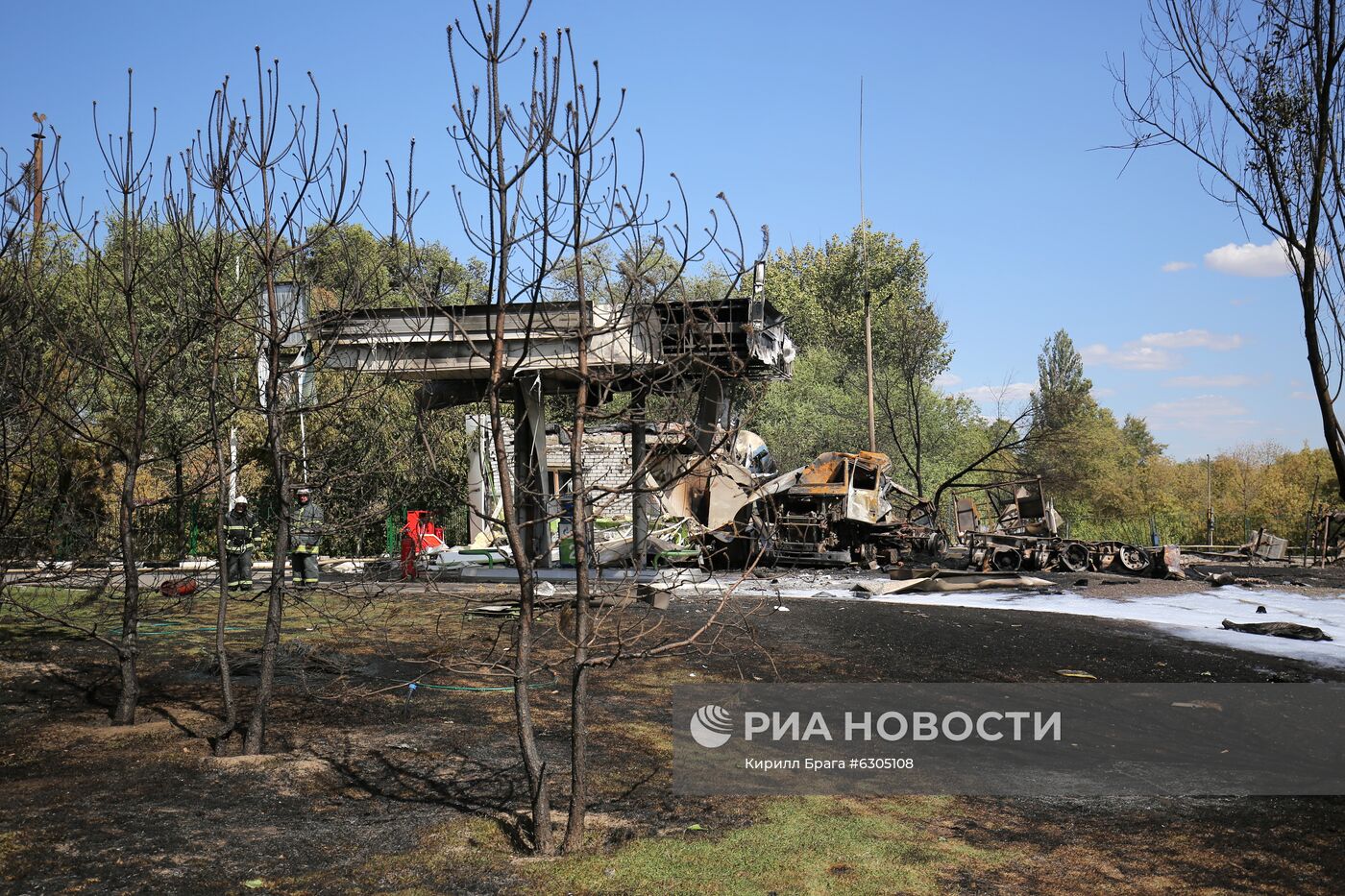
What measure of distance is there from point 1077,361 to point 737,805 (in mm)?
79969

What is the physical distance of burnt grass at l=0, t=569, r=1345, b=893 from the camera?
506cm

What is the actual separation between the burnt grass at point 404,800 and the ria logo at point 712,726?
1.04 ft

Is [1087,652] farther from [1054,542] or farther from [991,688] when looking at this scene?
[1054,542]

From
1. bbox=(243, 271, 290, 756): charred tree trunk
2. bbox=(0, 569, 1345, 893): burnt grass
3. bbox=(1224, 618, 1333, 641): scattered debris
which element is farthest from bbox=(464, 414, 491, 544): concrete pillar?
bbox=(1224, 618, 1333, 641): scattered debris

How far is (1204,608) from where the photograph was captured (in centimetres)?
1603

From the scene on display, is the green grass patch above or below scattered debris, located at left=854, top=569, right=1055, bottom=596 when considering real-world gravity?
below

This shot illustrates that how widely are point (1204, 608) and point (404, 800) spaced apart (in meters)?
13.9

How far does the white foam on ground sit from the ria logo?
15.6 feet

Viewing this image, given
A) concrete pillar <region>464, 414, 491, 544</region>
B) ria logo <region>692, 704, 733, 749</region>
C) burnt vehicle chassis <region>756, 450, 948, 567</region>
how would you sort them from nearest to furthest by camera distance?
ria logo <region>692, 704, 733, 749</region>, concrete pillar <region>464, 414, 491, 544</region>, burnt vehicle chassis <region>756, 450, 948, 567</region>

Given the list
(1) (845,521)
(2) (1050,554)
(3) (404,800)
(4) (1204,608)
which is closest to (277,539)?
(3) (404,800)

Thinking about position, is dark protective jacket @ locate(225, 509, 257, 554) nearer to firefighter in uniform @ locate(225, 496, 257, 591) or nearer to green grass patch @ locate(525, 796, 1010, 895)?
firefighter in uniform @ locate(225, 496, 257, 591)

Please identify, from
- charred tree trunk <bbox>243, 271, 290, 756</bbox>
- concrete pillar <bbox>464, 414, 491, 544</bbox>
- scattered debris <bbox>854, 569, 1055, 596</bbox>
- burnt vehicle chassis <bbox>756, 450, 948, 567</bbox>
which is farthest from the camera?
burnt vehicle chassis <bbox>756, 450, 948, 567</bbox>

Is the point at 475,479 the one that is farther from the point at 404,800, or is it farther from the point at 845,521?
the point at 404,800

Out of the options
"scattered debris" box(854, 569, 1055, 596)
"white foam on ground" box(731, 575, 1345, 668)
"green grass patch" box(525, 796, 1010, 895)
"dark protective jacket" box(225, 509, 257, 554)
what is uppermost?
"dark protective jacket" box(225, 509, 257, 554)
